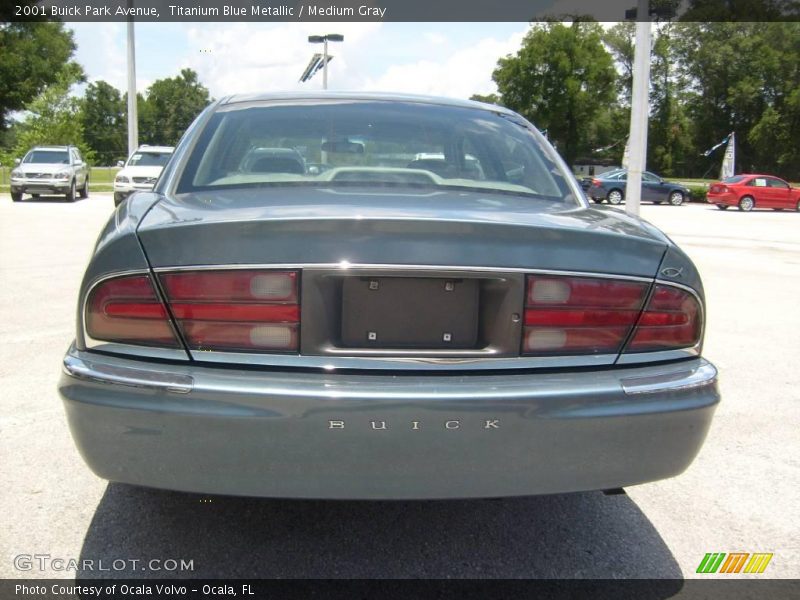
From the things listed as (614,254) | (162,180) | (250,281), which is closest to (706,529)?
(614,254)

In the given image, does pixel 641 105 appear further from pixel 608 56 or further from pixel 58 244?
pixel 608 56

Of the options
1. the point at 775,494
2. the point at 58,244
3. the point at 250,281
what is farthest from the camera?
the point at 58,244

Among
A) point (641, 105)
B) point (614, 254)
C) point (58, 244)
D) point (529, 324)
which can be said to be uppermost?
point (641, 105)

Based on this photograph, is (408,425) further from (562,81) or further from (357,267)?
(562,81)

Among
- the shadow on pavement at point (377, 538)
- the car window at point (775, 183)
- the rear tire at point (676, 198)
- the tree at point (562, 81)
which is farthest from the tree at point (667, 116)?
the shadow on pavement at point (377, 538)

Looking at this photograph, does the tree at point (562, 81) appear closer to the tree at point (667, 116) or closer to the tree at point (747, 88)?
the tree at point (667, 116)

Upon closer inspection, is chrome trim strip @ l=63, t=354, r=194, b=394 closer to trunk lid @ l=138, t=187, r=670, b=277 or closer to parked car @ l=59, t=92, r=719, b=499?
parked car @ l=59, t=92, r=719, b=499

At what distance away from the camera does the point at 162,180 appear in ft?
10.1

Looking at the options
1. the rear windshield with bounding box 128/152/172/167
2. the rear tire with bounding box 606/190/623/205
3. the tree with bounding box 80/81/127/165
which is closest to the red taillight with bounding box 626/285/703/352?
the rear windshield with bounding box 128/152/172/167

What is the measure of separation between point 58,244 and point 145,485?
11370 millimetres

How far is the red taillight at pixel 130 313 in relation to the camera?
2273 mm

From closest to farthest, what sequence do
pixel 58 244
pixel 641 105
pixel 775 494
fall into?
pixel 775 494 < pixel 58 244 < pixel 641 105

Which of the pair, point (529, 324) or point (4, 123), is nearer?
point (529, 324)

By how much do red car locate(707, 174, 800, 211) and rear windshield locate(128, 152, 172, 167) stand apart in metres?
20.6
